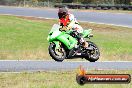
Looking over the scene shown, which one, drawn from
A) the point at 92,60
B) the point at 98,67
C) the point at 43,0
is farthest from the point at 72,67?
the point at 43,0

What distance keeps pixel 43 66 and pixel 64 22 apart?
964 inches

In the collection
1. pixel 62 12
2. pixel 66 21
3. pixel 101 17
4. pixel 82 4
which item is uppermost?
pixel 62 12

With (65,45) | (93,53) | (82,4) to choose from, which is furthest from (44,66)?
(82,4)

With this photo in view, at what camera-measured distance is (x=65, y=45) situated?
18.1 ft

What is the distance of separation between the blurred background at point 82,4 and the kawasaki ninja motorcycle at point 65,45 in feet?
306

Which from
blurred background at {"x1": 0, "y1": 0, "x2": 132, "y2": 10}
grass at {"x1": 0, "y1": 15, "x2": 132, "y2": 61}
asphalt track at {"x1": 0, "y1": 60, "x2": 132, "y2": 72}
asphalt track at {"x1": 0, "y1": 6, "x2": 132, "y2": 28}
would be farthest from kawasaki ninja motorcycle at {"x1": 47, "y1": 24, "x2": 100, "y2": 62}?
blurred background at {"x1": 0, "y1": 0, "x2": 132, "y2": 10}

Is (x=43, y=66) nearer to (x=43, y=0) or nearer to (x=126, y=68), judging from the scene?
(x=126, y=68)

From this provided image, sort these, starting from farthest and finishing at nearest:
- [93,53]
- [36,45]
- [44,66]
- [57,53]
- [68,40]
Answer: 1. [44,66]
2. [36,45]
3. [93,53]
4. [57,53]
5. [68,40]

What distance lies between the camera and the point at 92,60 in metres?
5.68

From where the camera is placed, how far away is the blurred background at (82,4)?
106 meters

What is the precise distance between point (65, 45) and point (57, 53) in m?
0.22

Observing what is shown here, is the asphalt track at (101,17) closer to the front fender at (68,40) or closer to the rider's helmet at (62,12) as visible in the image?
the front fender at (68,40)

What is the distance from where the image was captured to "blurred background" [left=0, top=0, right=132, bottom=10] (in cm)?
10562

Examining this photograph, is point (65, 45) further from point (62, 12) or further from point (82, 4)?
point (82, 4)
